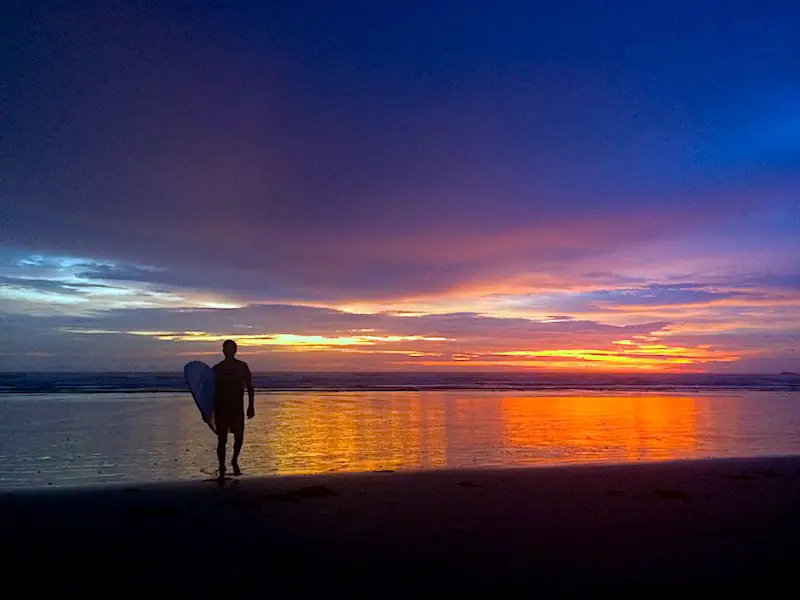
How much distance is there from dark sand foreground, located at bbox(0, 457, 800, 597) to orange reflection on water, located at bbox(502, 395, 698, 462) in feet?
17.0

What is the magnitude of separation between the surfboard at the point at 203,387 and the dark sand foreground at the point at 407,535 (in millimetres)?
1385

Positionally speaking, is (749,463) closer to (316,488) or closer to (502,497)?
(502,497)

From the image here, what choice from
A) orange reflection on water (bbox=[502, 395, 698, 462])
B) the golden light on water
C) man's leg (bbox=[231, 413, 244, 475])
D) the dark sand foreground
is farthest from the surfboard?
orange reflection on water (bbox=[502, 395, 698, 462])

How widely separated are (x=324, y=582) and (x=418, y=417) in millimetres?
20428

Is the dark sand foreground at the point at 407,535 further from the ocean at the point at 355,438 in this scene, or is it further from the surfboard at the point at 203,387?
the ocean at the point at 355,438

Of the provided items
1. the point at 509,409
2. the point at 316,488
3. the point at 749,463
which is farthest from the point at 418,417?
the point at 316,488

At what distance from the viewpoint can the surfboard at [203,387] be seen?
12.0m

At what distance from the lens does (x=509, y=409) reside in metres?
31.2

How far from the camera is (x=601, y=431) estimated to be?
22.1 meters

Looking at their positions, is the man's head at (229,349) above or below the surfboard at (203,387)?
above

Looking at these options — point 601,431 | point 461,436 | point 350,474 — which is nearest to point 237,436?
point 350,474

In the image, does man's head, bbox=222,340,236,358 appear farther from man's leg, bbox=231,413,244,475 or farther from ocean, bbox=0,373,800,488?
ocean, bbox=0,373,800,488

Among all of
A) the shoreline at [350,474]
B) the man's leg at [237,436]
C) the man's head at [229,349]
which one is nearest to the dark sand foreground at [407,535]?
the shoreline at [350,474]

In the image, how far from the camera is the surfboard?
1202 cm
